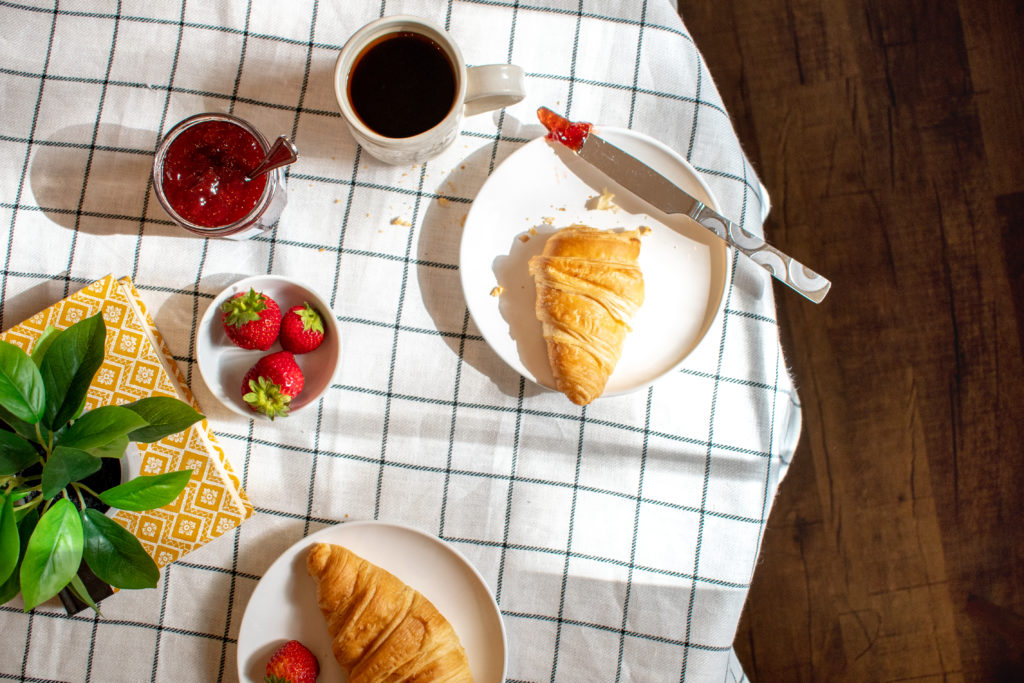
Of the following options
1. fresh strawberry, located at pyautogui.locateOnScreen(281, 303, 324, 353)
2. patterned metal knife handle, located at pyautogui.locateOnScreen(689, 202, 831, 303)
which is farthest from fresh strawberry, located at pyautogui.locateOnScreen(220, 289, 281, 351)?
patterned metal knife handle, located at pyautogui.locateOnScreen(689, 202, 831, 303)

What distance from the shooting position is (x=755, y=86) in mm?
1922

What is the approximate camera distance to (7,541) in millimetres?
728

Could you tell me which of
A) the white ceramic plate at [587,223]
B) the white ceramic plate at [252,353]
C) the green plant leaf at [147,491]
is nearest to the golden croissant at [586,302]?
the white ceramic plate at [587,223]

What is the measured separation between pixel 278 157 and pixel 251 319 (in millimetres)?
253

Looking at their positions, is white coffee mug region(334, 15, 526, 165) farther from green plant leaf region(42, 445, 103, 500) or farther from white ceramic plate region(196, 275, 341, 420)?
green plant leaf region(42, 445, 103, 500)

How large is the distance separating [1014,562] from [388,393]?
5.87ft

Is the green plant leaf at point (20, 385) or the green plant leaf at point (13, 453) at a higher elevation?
the green plant leaf at point (20, 385)

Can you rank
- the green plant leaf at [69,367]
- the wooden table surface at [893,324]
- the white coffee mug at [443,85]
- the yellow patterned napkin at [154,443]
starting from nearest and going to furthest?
1. the green plant leaf at [69,367]
2. the white coffee mug at [443,85]
3. the yellow patterned napkin at [154,443]
4. the wooden table surface at [893,324]

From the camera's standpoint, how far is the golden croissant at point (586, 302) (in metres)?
1.12

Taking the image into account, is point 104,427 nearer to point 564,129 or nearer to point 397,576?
point 397,576

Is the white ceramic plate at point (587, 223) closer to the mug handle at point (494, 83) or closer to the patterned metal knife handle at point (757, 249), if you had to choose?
the patterned metal knife handle at point (757, 249)

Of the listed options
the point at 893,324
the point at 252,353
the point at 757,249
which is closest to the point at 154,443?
the point at 252,353

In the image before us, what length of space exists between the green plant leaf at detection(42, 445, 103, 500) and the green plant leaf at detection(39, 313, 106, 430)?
0.12m

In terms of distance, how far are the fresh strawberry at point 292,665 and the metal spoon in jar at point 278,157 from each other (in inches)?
29.8
